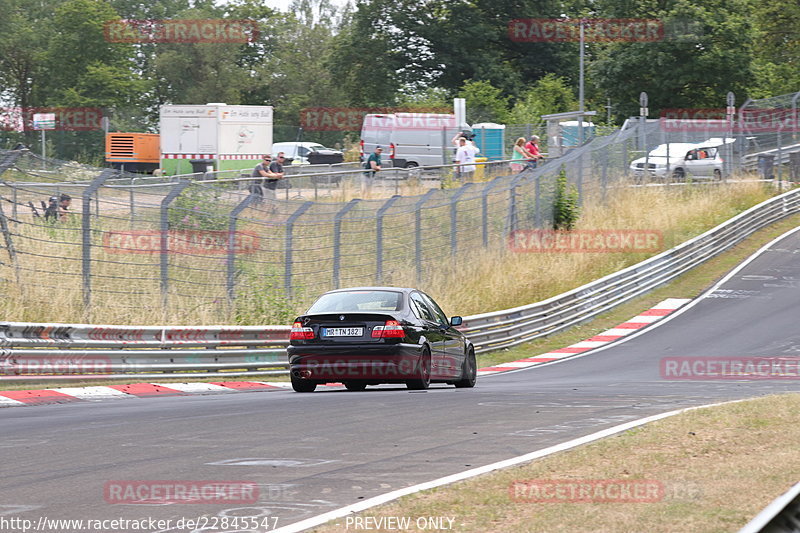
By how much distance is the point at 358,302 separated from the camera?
14.9 metres

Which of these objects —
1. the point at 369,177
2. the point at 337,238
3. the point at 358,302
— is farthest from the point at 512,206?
the point at 358,302

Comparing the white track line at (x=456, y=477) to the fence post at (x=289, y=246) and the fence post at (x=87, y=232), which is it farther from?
the fence post at (x=289, y=246)

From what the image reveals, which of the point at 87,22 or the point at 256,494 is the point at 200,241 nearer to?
the point at 256,494

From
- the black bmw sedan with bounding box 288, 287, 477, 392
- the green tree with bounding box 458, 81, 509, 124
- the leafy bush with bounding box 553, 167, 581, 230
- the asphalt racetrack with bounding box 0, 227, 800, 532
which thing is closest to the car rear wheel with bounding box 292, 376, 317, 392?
the black bmw sedan with bounding box 288, 287, 477, 392

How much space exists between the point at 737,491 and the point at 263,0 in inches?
3902

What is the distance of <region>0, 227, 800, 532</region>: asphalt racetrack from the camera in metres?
6.96

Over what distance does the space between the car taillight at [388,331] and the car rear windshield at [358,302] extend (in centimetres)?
43

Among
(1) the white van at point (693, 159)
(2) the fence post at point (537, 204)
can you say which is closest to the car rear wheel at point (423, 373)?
(2) the fence post at point (537, 204)

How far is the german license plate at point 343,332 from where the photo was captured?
1430 cm

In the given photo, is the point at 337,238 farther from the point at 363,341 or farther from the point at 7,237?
the point at 363,341

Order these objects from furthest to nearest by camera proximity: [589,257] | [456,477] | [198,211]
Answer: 1. [589,257]
2. [198,211]
3. [456,477]

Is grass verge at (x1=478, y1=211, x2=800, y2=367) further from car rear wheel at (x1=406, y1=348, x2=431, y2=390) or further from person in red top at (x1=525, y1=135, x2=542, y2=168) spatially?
car rear wheel at (x1=406, y1=348, x2=431, y2=390)

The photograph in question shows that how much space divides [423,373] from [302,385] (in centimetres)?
158

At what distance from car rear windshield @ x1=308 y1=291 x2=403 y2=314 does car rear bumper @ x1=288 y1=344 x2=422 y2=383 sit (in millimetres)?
548
